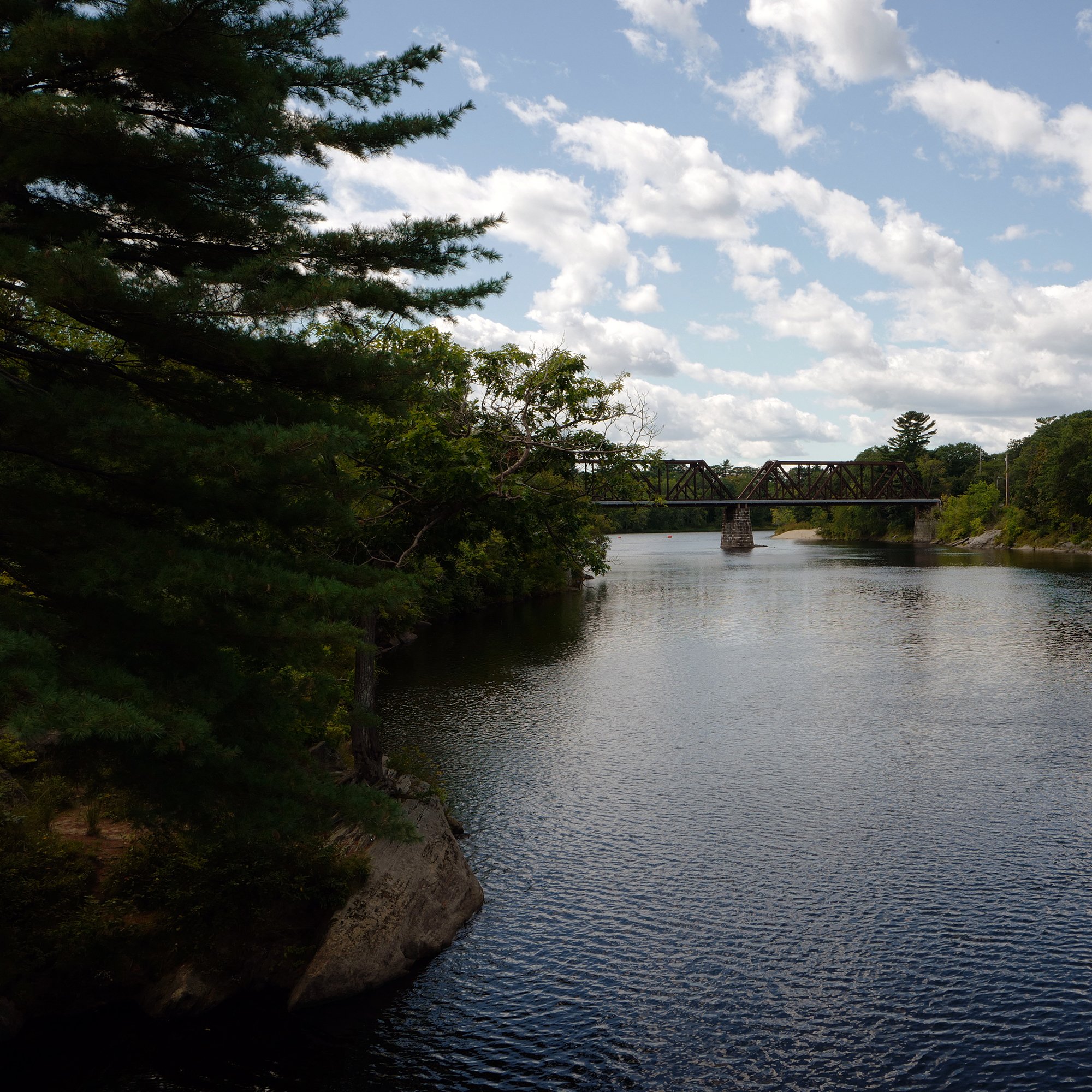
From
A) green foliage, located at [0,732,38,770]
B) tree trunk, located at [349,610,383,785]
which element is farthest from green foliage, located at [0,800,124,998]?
tree trunk, located at [349,610,383,785]

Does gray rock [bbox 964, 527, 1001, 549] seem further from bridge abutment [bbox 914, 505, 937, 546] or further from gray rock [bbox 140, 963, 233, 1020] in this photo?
gray rock [bbox 140, 963, 233, 1020]

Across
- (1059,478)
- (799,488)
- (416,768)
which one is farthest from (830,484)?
(416,768)

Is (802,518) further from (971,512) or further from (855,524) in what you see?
(971,512)

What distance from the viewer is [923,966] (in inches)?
535

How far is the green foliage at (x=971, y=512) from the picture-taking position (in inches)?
4742

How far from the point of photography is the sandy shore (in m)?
170

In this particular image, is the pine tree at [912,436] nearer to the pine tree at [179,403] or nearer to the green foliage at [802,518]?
the green foliage at [802,518]

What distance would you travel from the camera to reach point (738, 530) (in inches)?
5315

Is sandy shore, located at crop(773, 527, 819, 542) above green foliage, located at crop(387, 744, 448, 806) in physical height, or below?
above

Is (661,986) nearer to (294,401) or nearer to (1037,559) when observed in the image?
(294,401)

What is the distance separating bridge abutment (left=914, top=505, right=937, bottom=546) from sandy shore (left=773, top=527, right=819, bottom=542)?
33.7 meters

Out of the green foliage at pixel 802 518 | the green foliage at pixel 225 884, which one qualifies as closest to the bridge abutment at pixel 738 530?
the green foliage at pixel 802 518

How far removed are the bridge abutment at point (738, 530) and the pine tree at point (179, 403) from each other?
4884 inches

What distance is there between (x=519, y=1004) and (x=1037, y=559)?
8966cm
